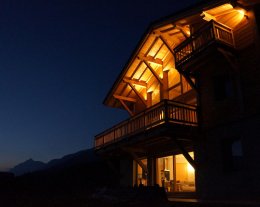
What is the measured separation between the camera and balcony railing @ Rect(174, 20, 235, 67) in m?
12.4

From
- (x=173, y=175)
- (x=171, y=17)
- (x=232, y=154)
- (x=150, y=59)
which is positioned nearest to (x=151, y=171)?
(x=173, y=175)

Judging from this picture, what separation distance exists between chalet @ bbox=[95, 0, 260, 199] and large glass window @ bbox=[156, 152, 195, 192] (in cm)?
10

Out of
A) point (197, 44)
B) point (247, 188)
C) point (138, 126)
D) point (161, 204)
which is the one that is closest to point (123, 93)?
point (138, 126)

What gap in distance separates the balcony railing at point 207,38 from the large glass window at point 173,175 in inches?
238

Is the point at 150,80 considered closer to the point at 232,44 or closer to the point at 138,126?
the point at 138,126

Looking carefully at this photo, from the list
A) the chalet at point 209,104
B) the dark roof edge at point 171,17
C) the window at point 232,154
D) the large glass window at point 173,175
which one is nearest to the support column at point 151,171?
the chalet at point 209,104

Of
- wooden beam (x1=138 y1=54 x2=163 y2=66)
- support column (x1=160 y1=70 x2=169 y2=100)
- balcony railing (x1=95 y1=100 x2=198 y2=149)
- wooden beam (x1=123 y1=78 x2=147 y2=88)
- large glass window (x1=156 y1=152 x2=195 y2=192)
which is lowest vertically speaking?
large glass window (x1=156 y1=152 x2=195 y2=192)

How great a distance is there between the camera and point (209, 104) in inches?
554

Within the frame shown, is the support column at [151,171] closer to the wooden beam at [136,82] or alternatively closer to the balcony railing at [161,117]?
the balcony railing at [161,117]

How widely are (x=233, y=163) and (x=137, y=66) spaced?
9.33 meters

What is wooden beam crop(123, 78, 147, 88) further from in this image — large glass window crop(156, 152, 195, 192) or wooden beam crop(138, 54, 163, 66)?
large glass window crop(156, 152, 195, 192)

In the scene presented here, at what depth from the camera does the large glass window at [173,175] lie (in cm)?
1711

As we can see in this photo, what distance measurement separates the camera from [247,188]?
1142 cm

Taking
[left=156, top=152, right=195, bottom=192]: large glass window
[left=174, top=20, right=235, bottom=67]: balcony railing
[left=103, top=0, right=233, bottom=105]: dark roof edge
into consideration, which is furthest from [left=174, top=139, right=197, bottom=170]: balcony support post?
[left=103, top=0, right=233, bottom=105]: dark roof edge
